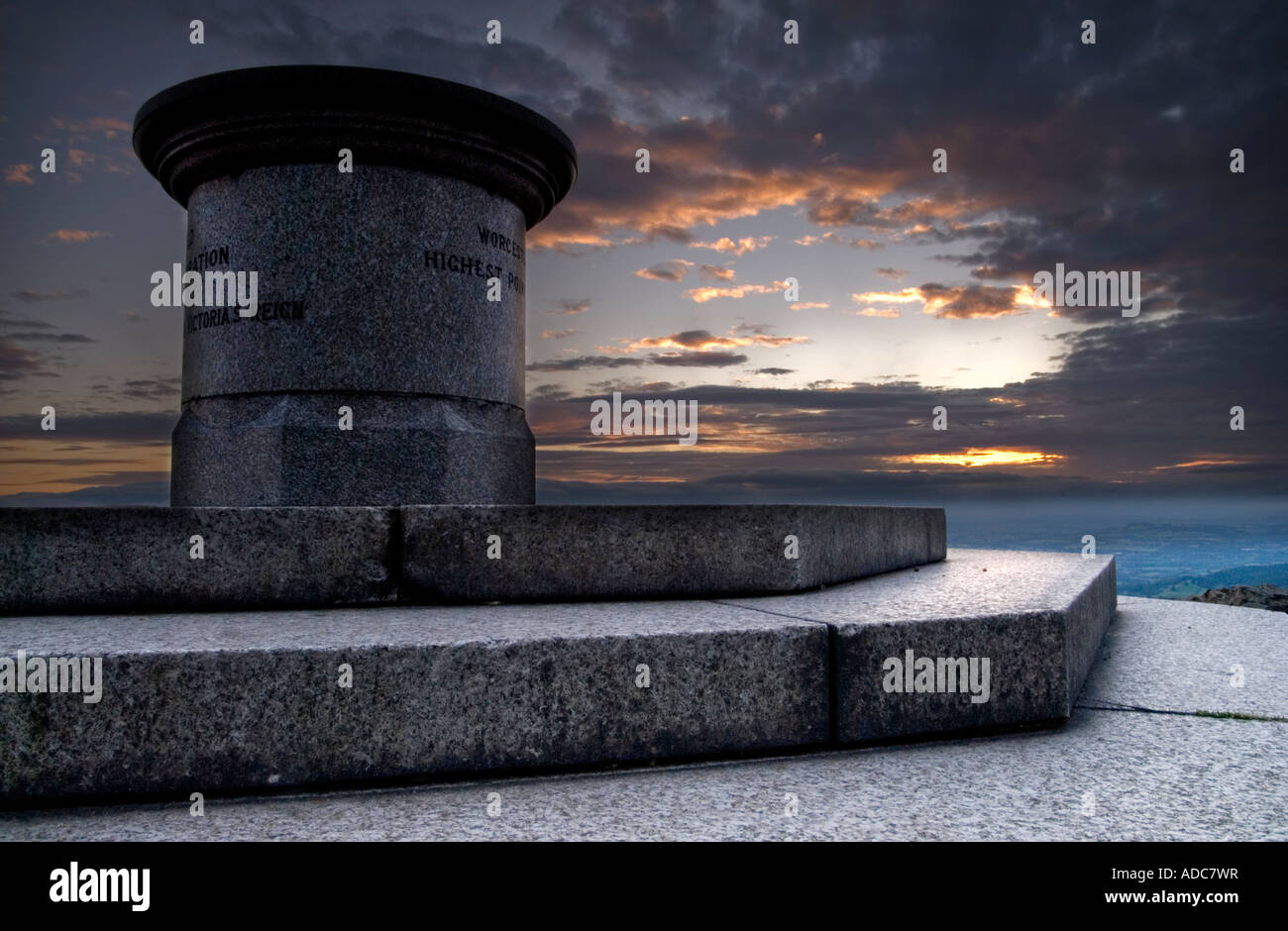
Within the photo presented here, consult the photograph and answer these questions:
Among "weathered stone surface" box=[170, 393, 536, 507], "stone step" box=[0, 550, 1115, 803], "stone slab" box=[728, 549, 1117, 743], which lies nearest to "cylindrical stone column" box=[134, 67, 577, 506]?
"weathered stone surface" box=[170, 393, 536, 507]

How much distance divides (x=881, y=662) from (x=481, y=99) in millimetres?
5053

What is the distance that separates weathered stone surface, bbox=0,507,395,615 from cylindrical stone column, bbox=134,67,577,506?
2343mm

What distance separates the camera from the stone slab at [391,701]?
2488mm

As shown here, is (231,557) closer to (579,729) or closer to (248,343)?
(579,729)

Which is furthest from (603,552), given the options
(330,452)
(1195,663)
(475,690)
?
(1195,663)

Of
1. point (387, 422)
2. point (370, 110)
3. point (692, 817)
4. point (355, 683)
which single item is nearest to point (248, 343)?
point (387, 422)

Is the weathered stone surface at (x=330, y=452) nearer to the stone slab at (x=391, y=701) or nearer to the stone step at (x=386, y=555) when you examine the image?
the stone step at (x=386, y=555)

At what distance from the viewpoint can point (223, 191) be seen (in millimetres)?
6305

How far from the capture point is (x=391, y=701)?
262 centimetres

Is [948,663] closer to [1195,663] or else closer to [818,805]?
[818,805]

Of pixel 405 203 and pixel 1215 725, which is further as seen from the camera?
pixel 405 203

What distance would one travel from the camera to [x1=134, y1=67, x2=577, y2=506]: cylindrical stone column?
595 centimetres

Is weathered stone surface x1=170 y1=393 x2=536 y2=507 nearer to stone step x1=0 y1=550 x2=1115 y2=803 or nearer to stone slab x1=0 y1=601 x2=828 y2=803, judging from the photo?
stone step x1=0 y1=550 x2=1115 y2=803

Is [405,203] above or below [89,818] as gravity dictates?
above
